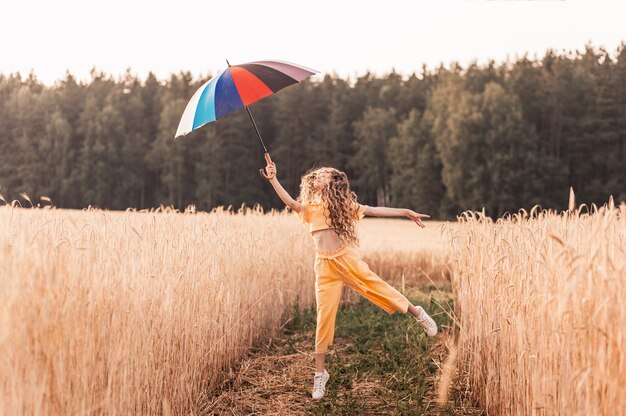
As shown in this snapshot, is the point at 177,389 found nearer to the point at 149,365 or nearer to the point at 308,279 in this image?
the point at 149,365

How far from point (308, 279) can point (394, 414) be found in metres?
4.68

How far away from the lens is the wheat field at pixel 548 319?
316 cm

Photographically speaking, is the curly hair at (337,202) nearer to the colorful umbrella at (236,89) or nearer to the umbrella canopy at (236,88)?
the colorful umbrella at (236,89)

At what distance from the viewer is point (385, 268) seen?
566 inches

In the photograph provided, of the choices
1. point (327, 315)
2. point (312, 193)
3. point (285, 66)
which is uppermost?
point (285, 66)

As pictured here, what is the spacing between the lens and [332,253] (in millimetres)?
5348

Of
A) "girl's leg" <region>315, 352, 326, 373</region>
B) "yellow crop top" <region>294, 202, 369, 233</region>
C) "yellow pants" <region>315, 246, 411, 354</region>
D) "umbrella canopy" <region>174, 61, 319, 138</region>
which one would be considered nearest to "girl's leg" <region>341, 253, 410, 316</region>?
"yellow pants" <region>315, 246, 411, 354</region>

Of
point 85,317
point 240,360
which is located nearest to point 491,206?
point 240,360

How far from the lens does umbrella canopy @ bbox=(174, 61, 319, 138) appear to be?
5633 mm

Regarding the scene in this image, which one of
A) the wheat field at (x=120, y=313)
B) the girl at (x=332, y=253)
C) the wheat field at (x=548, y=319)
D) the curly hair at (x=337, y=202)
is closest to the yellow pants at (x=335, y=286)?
the girl at (x=332, y=253)

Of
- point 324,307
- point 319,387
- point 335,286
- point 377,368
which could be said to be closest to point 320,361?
point 319,387

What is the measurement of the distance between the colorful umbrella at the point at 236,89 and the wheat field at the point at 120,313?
1.22m

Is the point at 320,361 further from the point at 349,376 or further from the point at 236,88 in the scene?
the point at 236,88

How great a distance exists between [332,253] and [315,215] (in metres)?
0.39
